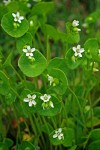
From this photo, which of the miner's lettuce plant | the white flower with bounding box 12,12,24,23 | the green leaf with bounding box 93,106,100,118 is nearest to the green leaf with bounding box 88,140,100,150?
the miner's lettuce plant

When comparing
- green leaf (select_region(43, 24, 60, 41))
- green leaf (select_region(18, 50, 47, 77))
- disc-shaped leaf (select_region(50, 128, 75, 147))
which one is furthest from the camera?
green leaf (select_region(43, 24, 60, 41))

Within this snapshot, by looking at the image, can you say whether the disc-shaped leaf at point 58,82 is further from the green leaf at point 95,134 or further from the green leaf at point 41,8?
the green leaf at point 41,8

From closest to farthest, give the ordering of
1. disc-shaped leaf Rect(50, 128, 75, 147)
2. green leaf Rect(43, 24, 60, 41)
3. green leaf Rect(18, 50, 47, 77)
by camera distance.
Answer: green leaf Rect(18, 50, 47, 77) < disc-shaped leaf Rect(50, 128, 75, 147) < green leaf Rect(43, 24, 60, 41)

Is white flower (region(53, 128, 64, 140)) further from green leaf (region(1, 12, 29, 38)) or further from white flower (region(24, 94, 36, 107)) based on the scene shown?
green leaf (region(1, 12, 29, 38))

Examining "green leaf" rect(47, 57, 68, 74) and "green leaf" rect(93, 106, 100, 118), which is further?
"green leaf" rect(93, 106, 100, 118)

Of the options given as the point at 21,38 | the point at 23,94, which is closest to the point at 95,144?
the point at 23,94

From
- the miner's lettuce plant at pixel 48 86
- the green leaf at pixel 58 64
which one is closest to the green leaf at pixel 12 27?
the miner's lettuce plant at pixel 48 86

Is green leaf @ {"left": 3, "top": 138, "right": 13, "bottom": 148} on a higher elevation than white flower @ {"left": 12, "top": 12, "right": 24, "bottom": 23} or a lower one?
lower
